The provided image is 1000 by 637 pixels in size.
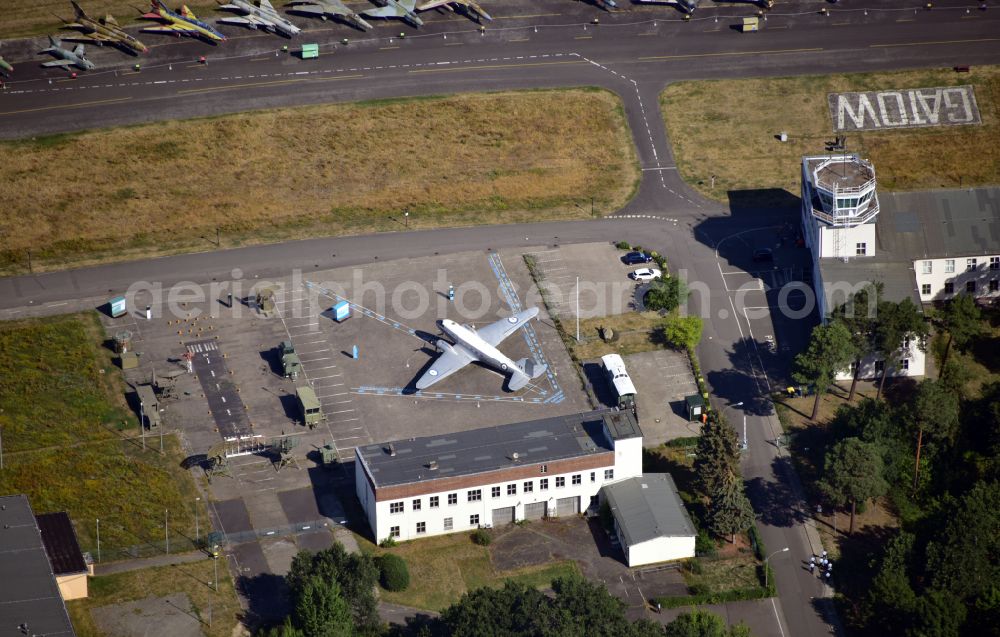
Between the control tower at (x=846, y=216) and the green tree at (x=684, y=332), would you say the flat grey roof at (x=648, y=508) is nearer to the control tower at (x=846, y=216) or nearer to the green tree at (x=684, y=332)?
the green tree at (x=684, y=332)

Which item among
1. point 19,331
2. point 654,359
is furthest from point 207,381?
point 654,359

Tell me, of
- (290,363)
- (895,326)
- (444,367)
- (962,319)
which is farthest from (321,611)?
(962,319)

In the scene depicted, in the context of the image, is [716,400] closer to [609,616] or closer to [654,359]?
[654,359]

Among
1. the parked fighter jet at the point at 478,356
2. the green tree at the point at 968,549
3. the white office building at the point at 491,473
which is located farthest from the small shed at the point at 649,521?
the green tree at the point at 968,549

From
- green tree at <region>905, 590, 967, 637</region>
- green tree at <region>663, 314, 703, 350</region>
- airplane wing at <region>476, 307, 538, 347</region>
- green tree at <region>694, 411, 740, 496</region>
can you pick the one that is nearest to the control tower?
green tree at <region>663, 314, 703, 350</region>

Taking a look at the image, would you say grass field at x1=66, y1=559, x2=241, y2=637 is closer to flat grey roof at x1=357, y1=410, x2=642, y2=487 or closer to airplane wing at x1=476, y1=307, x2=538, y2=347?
flat grey roof at x1=357, y1=410, x2=642, y2=487

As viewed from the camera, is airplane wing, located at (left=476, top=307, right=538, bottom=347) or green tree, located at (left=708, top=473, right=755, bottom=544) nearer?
green tree, located at (left=708, top=473, right=755, bottom=544)
